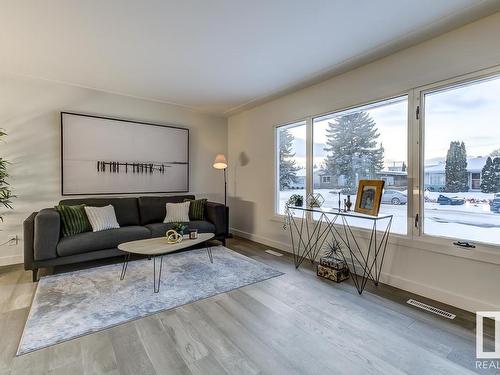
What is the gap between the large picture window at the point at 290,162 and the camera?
406 centimetres

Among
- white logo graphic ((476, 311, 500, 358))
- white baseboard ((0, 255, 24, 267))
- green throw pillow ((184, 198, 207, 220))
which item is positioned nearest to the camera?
white logo graphic ((476, 311, 500, 358))

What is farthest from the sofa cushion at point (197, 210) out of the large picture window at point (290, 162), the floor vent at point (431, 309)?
the floor vent at point (431, 309)

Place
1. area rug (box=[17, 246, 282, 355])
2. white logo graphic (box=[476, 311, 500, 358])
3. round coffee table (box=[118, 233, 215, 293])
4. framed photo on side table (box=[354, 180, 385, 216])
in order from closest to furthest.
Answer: white logo graphic (box=[476, 311, 500, 358]), area rug (box=[17, 246, 282, 355]), round coffee table (box=[118, 233, 215, 293]), framed photo on side table (box=[354, 180, 385, 216])

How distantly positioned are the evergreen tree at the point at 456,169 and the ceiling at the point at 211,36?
111cm

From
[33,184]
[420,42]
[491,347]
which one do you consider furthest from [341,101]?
[33,184]

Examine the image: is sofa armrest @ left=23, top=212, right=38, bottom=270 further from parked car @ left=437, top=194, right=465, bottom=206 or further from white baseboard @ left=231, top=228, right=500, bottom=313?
parked car @ left=437, top=194, right=465, bottom=206

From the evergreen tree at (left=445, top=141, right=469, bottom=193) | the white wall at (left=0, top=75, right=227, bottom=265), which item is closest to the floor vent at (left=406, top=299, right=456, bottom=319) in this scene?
the evergreen tree at (left=445, top=141, right=469, bottom=193)

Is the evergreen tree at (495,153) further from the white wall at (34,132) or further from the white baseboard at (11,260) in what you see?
the white baseboard at (11,260)

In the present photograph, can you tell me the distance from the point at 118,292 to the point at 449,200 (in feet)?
11.2

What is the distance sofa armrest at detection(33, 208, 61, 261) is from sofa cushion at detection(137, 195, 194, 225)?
1.27 meters

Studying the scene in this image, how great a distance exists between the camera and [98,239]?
324cm

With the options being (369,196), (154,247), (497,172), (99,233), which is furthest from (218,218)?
(497,172)

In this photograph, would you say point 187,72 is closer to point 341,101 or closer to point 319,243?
point 341,101

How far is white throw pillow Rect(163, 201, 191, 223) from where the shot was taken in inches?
163
